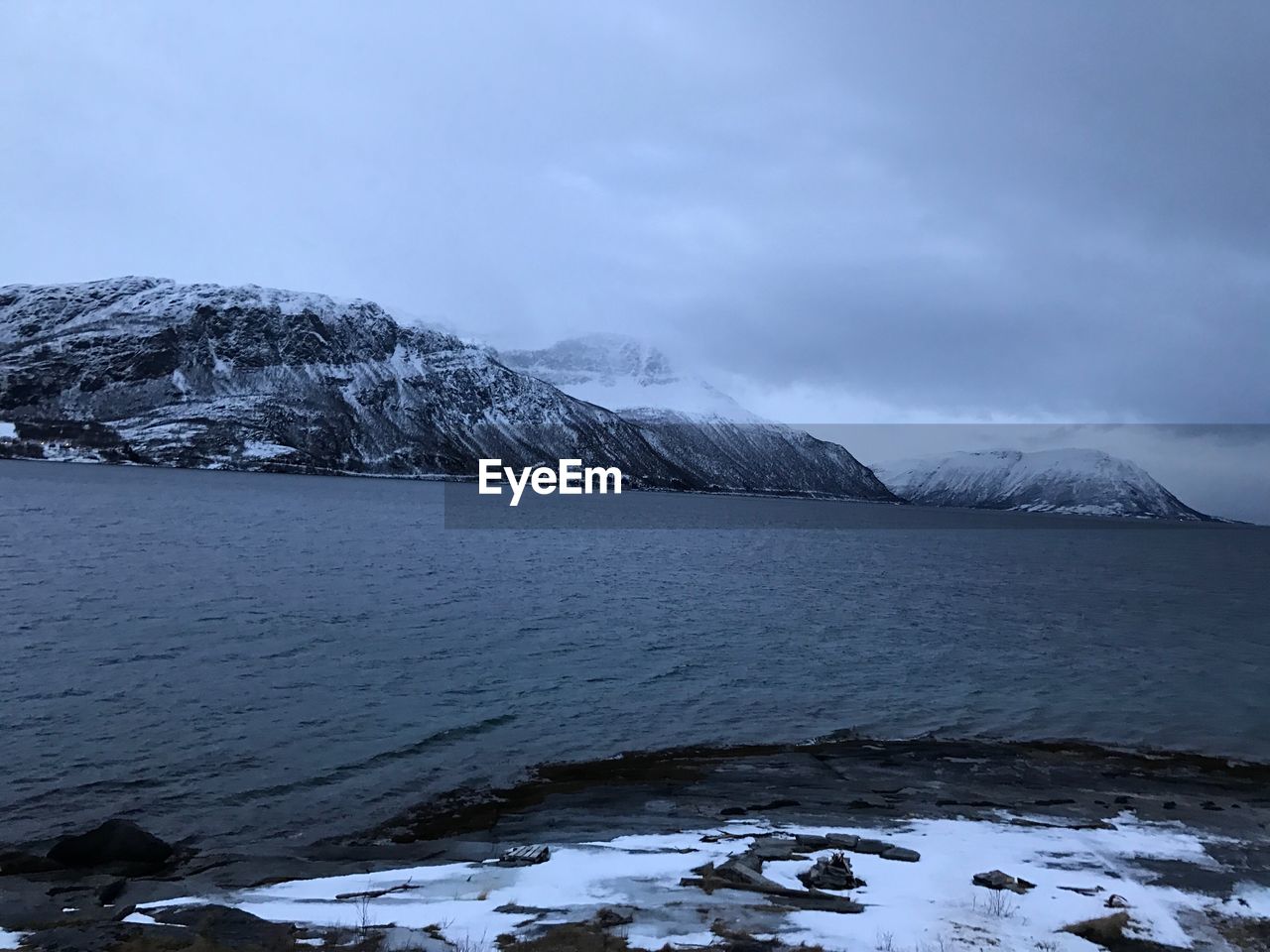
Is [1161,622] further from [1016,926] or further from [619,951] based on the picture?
[619,951]

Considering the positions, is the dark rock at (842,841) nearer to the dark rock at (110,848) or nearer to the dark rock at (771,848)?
the dark rock at (771,848)

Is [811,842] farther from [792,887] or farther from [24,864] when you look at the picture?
[24,864]

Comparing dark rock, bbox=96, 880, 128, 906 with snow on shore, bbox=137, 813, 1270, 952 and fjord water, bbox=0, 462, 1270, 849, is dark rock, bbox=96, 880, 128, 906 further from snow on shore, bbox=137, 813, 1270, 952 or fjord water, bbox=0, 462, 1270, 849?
fjord water, bbox=0, 462, 1270, 849

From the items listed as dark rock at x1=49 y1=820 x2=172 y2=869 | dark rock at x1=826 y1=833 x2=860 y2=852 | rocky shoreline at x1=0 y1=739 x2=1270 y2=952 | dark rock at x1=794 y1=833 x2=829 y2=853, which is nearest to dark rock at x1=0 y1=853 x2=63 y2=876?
rocky shoreline at x1=0 y1=739 x2=1270 y2=952

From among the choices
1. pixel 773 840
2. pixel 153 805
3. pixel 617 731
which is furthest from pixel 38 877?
pixel 617 731

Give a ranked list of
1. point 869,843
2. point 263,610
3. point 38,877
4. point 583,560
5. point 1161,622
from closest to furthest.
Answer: point 38,877
point 869,843
point 263,610
point 1161,622
point 583,560

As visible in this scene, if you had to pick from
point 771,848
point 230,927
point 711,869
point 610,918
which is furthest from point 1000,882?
point 230,927
